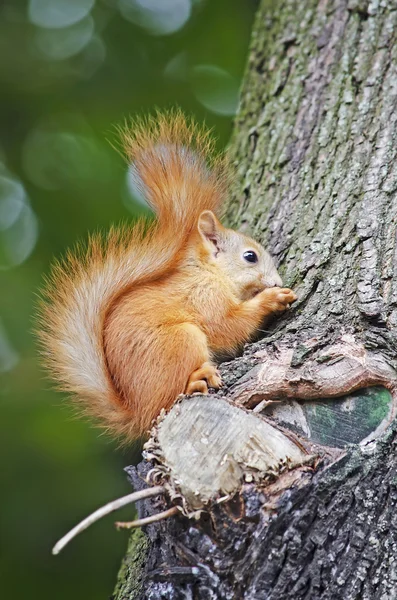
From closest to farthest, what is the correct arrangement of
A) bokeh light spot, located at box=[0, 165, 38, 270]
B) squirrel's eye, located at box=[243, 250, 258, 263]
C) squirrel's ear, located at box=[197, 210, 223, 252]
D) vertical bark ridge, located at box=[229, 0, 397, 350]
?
vertical bark ridge, located at box=[229, 0, 397, 350], squirrel's eye, located at box=[243, 250, 258, 263], squirrel's ear, located at box=[197, 210, 223, 252], bokeh light spot, located at box=[0, 165, 38, 270]

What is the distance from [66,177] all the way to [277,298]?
84.5 inches

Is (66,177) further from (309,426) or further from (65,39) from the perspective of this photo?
(309,426)

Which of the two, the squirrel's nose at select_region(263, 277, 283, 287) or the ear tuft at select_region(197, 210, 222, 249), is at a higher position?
the ear tuft at select_region(197, 210, 222, 249)

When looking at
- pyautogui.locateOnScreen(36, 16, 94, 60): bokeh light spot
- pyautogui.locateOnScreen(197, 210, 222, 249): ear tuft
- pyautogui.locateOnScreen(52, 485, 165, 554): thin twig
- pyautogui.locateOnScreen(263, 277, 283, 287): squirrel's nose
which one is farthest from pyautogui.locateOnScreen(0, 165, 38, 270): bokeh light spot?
pyautogui.locateOnScreen(52, 485, 165, 554): thin twig

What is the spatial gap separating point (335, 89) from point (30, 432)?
2269 mm

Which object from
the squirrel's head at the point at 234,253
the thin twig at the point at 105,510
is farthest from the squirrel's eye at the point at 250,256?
the thin twig at the point at 105,510

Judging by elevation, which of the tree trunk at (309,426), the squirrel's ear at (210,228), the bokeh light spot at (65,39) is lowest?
the tree trunk at (309,426)

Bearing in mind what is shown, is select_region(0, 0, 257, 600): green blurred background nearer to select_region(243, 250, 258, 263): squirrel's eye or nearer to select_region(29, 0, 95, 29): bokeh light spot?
select_region(29, 0, 95, 29): bokeh light spot

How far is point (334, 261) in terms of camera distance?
2604 mm

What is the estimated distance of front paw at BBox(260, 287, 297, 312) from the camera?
8.58 ft

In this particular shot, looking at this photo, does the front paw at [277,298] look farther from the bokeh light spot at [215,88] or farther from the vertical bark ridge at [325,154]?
the bokeh light spot at [215,88]

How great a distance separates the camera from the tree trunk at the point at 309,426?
1.74 metres

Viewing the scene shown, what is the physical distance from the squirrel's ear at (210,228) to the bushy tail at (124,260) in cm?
4

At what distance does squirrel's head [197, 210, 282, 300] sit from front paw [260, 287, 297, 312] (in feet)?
0.93
